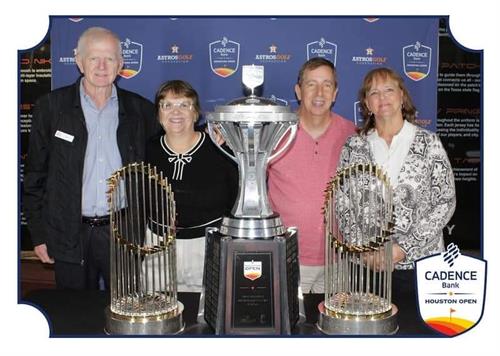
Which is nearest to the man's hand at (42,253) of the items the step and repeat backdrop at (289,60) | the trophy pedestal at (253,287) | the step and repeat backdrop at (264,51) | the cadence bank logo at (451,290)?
the step and repeat backdrop at (289,60)

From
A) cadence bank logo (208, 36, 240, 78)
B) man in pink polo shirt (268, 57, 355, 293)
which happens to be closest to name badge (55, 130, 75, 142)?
cadence bank logo (208, 36, 240, 78)

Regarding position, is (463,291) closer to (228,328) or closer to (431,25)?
(228,328)

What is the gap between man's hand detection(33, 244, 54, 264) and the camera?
2.54 m

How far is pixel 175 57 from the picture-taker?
8.97 feet

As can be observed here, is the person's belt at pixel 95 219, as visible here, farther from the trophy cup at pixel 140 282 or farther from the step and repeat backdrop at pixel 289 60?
the trophy cup at pixel 140 282

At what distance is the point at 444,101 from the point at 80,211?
176 cm

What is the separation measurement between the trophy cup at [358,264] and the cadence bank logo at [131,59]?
50.4 inches

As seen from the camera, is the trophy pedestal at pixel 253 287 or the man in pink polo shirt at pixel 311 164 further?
the man in pink polo shirt at pixel 311 164

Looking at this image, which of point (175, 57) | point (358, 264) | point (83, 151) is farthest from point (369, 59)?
point (83, 151)

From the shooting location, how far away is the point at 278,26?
2.67m

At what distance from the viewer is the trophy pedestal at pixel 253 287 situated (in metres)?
1.89

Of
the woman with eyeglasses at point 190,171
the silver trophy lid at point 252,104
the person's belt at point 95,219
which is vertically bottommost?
the person's belt at point 95,219

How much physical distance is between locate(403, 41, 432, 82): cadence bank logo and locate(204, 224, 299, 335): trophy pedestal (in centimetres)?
126

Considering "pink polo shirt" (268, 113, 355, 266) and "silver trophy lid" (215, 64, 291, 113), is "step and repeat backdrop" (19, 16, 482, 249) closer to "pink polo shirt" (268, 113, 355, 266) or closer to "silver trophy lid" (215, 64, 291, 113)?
"pink polo shirt" (268, 113, 355, 266)
